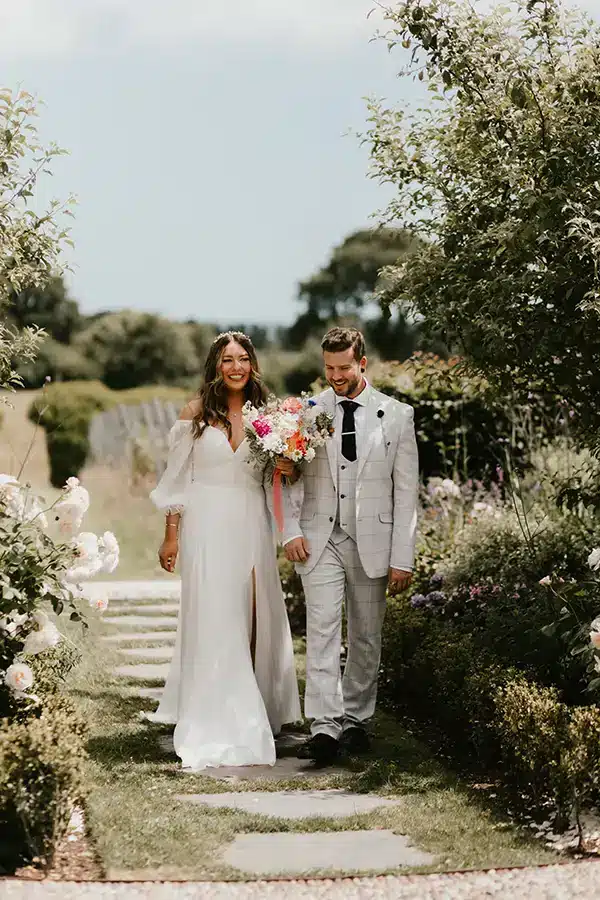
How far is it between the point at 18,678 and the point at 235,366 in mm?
1854

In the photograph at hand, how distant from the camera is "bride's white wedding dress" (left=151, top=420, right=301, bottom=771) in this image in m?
5.23

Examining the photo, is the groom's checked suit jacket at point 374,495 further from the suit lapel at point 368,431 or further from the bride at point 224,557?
the bride at point 224,557

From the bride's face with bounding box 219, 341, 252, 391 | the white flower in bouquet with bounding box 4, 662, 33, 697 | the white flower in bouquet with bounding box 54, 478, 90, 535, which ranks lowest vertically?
the white flower in bouquet with bounding box 4, 662, 33, 697

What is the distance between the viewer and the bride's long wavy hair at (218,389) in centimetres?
539

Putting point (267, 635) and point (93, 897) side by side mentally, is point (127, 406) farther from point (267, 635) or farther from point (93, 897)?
point (93, 897)

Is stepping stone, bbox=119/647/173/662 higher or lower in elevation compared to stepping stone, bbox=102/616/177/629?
lower

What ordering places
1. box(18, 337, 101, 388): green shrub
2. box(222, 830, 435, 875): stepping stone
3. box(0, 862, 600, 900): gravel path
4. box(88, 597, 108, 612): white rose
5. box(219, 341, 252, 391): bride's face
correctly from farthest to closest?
box(18, 337, 101, 388): green shrub < box(219, 341, 252, 391): bride's face < box(88, 597, 108, 612): white rose < box(222, 830, 435, 875): stepping stone < box(0, 862, 600, 900): gravel path

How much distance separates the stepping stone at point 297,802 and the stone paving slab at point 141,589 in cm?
561

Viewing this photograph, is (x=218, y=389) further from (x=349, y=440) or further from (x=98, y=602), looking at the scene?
(x=98, y=602)

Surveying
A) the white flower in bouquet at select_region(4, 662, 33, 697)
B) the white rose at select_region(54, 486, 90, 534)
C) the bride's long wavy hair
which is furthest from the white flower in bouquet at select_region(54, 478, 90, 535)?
the bride's long wavy hair

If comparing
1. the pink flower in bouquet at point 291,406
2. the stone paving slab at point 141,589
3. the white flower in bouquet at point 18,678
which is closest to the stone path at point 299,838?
the white flower in bouquet at point 18,678

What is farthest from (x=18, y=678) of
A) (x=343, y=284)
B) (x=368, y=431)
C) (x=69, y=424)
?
(x=343, y=284)

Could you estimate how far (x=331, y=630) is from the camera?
5.15 metres

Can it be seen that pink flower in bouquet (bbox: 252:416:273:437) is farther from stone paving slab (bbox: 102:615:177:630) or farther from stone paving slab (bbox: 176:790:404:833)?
stone paving slab (bbox: 102:615:177:630)
